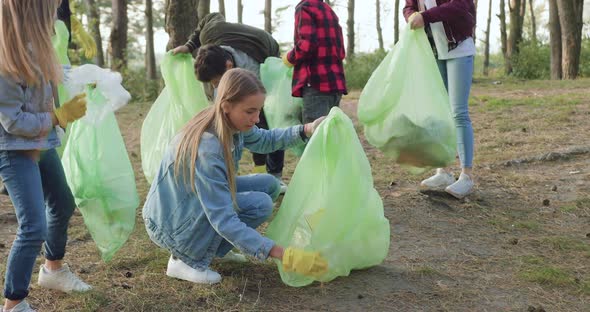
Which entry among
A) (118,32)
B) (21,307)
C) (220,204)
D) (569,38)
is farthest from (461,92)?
(118,32)

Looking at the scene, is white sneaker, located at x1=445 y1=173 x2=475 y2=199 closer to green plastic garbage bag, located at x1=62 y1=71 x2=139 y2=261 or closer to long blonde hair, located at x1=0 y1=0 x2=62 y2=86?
green plastic garbage bag, located at x1=62 y1=71 x2=139 y2=261

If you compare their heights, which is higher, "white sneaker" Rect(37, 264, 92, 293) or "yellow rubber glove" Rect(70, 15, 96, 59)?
"yellow rubber glove" Rect(70, 15, 96, 59)

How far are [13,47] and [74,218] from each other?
1.83 metres

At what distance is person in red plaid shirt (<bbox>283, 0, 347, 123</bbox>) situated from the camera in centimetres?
358

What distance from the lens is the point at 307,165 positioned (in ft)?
8.14

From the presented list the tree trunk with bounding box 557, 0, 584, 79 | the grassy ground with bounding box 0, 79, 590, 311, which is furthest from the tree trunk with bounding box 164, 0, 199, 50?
the tree trunk with bounding box 557, 0, 584, 79

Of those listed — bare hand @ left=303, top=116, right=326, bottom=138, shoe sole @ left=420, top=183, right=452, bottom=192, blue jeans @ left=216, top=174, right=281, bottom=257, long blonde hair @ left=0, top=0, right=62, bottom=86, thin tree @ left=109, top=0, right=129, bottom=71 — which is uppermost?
thin tree @ left=109, top=0, right=129, bottom=71

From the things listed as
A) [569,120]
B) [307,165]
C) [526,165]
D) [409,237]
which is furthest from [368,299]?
[569,120]

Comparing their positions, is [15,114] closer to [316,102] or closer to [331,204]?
[331,204]

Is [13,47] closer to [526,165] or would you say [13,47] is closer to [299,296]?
[299,296]

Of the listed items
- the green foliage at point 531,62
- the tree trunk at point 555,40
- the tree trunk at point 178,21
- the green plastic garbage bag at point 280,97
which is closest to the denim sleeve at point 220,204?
the green plastic garbage bag at point 280,97

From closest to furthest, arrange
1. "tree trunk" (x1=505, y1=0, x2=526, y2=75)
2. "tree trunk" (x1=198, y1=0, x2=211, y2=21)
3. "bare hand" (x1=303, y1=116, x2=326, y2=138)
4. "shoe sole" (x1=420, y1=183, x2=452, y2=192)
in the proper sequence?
"bare hand" (x1=303, y1=116, x2=326, y2=138)
"shoe sole" (x1=420, y1=183, x2=452, y2=192)
"tree trunk" (x1=198, y1=0, x2=211, y2=21)
"tree trunk" (x1=505, y1=0, x2=526, y2=75)

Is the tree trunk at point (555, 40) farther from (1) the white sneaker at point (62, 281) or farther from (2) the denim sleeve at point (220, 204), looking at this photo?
(1) the white sneaker at point (62, 281)

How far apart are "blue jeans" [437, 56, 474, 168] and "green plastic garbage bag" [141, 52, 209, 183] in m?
1.36
